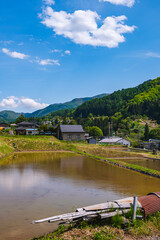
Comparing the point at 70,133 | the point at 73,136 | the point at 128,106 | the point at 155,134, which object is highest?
the point at 128,106

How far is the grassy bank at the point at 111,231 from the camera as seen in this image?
5855 mm

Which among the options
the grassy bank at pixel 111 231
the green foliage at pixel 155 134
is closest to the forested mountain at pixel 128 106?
the green foliage at pixel 155 134

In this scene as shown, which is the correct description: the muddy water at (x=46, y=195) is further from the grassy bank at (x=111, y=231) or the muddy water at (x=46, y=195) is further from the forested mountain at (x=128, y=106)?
the forested mountain at (x=128, y=106)

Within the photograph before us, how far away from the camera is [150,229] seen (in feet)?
21.1

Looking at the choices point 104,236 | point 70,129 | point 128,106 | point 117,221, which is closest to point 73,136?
point 70,129

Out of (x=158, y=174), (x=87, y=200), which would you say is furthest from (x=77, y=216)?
(x=158, y=174)

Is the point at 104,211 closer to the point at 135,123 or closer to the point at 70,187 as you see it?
the point at 70,187

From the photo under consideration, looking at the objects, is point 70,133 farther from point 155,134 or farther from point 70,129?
point 155,134

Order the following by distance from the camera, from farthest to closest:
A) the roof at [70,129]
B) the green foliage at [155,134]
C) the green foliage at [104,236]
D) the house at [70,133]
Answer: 1. the green foliage at [155,134]
2. the roof at [70,129]
3. the house at [70,133]
4. the green foliage at [104,236]

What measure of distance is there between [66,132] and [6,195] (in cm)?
4702

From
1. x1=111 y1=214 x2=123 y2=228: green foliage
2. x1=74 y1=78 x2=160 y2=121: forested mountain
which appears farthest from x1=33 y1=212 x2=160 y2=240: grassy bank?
x1=74 y1=78 x2=160 y2=121: forested mountain

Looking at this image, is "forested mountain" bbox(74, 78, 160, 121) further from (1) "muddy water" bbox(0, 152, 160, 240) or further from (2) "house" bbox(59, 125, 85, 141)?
(1) "muddy water" bbox(0, 152, 160, 240)

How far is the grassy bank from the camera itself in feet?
19.2

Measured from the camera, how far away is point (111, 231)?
618 centimetres
